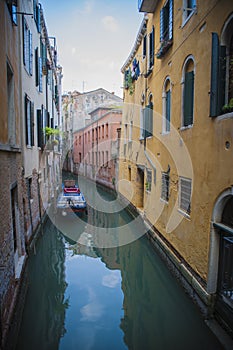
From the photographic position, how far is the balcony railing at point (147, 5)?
8216 millimetres

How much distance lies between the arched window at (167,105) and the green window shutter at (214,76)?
2904 millimetres

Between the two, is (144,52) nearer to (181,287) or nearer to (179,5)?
(179,5)

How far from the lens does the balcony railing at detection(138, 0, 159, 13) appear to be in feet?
27.0

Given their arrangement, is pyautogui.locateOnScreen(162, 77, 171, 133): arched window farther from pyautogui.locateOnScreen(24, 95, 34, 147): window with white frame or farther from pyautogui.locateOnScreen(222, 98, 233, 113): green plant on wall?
pyautogui.locateOnScreen(24, 95, 34, 147): window with white frame

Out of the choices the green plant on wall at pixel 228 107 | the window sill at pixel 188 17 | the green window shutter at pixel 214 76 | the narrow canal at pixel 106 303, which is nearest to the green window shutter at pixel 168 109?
the window sill at pixel 188 17

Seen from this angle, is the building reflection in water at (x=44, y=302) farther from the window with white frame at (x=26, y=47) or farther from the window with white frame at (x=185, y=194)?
the window with white frame at (x=26, y=47)

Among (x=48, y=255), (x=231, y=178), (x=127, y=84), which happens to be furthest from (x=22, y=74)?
(x=127, y=84)

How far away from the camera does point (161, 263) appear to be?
7277mm

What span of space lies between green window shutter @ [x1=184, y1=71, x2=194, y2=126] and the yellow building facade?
2 centimetres

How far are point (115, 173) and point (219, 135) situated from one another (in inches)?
536

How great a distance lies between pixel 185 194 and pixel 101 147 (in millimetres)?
16593

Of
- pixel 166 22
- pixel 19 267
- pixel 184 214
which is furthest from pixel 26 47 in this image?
pixel 184 214

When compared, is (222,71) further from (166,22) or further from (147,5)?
(147,5)

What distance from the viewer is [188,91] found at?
5680mm
